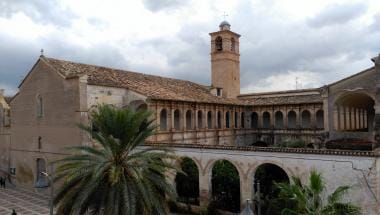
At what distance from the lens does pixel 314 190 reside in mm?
11508

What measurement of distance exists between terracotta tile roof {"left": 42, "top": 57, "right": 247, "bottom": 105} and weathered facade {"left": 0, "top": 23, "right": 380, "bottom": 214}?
112 mm

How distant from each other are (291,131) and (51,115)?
25082mm

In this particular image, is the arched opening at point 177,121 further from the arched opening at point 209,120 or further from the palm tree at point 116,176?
the palm tree at point 116,176

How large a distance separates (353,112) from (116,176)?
23.1m

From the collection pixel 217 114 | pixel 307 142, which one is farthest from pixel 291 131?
pixel 217 114

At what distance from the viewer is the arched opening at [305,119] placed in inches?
1597

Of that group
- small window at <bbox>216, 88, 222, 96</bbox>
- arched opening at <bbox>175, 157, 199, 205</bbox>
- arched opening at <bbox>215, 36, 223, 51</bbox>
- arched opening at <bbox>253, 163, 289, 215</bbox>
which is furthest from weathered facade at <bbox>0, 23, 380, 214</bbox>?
arched opening at <bbox>215, 36, 223, 51</bbox>

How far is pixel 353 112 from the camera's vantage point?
2950cm

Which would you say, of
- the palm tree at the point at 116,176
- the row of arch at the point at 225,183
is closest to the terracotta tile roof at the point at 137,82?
the row of arch at the point at 225,183

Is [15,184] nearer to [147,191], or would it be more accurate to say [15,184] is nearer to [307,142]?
[147,191]

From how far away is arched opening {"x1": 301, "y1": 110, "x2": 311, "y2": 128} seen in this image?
1597 inches

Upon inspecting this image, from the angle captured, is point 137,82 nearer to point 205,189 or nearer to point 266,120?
Answer: point 205,189

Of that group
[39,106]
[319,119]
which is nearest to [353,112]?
[319,119]

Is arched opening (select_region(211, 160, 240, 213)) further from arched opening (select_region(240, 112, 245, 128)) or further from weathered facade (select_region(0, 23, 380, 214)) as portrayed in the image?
arched opening (select_region(240, 112, 245, 128))
